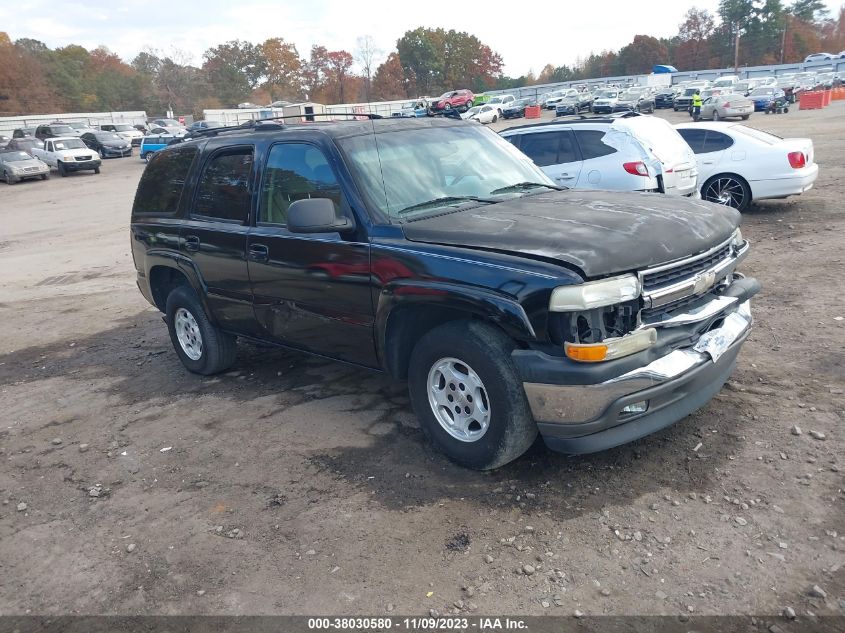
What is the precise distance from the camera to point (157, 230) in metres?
6.09

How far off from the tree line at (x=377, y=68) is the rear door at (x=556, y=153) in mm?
86017

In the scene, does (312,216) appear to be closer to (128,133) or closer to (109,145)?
(109,145)

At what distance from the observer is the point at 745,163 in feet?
35.1

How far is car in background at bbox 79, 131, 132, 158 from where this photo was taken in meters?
40.2

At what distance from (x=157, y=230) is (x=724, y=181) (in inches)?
346

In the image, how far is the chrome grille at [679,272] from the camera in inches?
140

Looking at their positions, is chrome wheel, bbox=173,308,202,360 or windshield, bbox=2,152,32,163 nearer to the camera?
chrome wheel, bbox=173,308,202,360

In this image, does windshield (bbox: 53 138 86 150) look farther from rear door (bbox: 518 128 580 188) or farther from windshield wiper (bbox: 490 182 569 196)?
windshield wiper (bbox: 490 182 569 196)

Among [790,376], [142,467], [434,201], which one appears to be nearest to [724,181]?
[790,376]

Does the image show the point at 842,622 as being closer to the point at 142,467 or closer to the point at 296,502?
the point at 296,502

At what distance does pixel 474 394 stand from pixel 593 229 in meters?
1.12

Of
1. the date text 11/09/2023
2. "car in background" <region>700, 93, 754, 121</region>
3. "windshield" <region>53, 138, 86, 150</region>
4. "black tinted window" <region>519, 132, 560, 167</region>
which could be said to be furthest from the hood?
"windshield" <region>53, 138, 86, 150</region>

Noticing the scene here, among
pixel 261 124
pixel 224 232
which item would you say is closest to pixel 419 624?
pixel 224 232

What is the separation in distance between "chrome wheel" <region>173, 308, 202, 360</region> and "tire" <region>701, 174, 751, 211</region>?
822 centimetres
